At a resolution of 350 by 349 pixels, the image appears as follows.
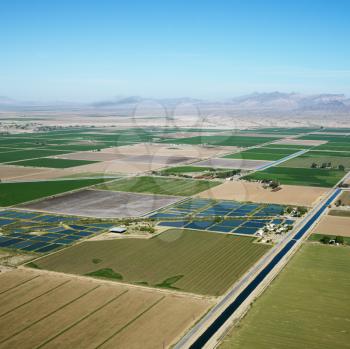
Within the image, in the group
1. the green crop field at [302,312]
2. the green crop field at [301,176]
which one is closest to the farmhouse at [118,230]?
the green crop field at [302,312]

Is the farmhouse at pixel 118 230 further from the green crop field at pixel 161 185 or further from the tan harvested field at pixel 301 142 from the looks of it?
the tan harvested field at pixel 301 142

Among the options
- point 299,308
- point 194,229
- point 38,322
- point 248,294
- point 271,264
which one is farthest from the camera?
point 194,229

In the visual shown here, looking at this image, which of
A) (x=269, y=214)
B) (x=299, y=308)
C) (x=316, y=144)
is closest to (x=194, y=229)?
(x=269, y=214)

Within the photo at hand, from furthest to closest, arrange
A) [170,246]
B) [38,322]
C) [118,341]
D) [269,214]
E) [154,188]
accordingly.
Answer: [154,188]
[269,214]
[170,246]
[38,322]
[118,341]

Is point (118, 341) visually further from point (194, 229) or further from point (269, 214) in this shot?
point (269, 214)

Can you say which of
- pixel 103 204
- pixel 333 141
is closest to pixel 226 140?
pixel 333 141

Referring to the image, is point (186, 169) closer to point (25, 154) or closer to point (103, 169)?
point (103, 169)

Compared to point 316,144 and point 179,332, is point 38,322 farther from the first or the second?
point 316,144

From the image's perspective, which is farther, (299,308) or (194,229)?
(194,229)
